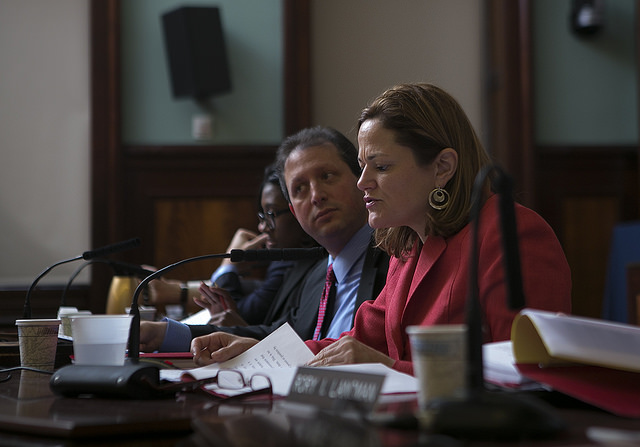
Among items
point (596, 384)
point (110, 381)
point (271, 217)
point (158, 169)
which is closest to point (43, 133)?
point (158, 169)

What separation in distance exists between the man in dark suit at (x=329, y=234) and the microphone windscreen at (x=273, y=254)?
378 mm

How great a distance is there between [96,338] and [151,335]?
0.72 m

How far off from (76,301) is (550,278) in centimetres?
335

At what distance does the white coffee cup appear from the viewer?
4.45 ft

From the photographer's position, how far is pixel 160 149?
14.2 feet

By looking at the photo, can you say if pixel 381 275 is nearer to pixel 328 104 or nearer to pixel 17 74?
pixel 328 104

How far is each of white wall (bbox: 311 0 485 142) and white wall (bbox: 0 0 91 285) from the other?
1.38 metres

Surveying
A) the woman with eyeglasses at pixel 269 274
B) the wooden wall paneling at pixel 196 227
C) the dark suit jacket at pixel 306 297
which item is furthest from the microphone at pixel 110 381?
the wooden wall paneling at pixel 196 227

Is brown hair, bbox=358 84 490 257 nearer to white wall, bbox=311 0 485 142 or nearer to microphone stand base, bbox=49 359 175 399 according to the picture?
microphone stand base, bbox=49 359 175 399

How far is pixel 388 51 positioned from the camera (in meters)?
4.62

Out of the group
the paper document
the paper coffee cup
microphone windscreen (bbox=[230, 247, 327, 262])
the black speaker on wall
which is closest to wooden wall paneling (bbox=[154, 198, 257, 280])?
the black speaker on wall

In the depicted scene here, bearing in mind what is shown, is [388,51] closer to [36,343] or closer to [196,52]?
[196,52]

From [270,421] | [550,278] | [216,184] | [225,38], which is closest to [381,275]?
[550,278]

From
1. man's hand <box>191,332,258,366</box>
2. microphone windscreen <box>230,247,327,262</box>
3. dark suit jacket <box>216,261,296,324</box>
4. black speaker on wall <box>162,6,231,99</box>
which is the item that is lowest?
dark suit jacket <box>216,261,296,324</box>
